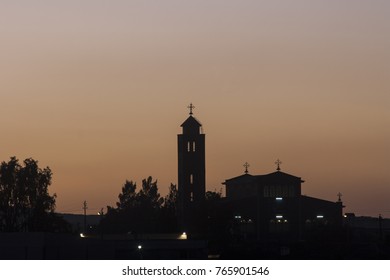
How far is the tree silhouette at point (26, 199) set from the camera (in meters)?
118

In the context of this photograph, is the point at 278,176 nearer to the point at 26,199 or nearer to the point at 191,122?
the point at 191,122

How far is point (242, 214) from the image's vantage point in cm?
15588

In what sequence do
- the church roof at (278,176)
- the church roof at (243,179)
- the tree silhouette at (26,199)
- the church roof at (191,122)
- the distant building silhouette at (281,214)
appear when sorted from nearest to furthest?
the tree silhouette at (26,199)
the distant building silhouette at (281,214)
the church roof at (278,176)
the church roof at (191,122)
the church roof at (243,179)

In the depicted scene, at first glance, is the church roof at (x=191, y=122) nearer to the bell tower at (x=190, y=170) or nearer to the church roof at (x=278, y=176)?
the bell tower at (x=190, y=170)

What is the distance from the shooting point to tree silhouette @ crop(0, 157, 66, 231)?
118 m

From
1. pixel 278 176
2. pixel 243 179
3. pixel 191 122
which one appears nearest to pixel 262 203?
pixel 278 176

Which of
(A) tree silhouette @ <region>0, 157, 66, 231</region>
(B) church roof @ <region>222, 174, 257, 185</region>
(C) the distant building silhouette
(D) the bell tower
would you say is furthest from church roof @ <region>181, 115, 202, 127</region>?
(A) tree silhouette @ <region>0, 157, 66, 231</region>

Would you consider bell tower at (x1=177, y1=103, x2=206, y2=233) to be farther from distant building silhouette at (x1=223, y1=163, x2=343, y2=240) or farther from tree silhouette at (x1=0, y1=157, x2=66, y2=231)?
tree silhouette at (x1=0, y1=157, x2=66, y2=231)

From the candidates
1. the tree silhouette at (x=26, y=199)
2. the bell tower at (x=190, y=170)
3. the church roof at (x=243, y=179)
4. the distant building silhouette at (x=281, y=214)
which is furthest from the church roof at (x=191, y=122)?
the tree silhouette at (x=26, y=199)

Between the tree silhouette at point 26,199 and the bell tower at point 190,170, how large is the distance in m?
35.6

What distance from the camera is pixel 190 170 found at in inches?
6358

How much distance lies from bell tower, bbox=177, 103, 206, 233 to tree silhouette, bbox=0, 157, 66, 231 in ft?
117

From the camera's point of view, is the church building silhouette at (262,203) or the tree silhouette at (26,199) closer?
the tree silhouette at (26,199)
